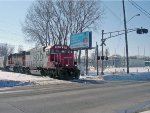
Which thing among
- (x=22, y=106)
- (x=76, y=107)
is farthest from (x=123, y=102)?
(x=22, y=106)

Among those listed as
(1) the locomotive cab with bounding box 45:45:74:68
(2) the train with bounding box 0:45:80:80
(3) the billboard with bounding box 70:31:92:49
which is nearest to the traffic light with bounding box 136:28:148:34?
(3) the billboard with bounding box 70:31:92:49

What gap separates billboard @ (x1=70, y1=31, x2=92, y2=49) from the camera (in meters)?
42.4

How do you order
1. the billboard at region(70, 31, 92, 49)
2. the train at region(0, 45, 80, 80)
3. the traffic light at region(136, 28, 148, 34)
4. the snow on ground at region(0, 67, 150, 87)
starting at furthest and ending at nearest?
1. the billboard at region(70, 31, 92, 49)
2. the traffic light at region(136, 28, 148, 34)
3. the train at region(0, 45, 80, 80)
4. the snow on ground at region(0, 67, 150, 87)

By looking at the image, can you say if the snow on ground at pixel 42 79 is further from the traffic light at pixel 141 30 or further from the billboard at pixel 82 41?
the traffic light at pixel 141 30

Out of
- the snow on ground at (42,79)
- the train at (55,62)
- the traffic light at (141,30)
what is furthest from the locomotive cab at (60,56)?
the traffic light at (141,30)

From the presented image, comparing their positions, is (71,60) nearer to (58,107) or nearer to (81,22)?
(58,107)

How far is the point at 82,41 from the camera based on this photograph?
144ft

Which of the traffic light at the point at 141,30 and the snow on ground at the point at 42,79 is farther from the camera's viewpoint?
the traffic light at the point at 141,30

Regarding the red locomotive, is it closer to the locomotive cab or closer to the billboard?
the locomotive cab

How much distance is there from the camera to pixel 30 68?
40.2 m

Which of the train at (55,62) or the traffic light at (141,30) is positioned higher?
the traffic light at (141,30)

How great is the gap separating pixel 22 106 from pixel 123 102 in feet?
16.6

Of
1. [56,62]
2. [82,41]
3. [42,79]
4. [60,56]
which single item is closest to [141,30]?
[82,41]

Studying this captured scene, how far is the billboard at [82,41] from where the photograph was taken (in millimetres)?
42438
